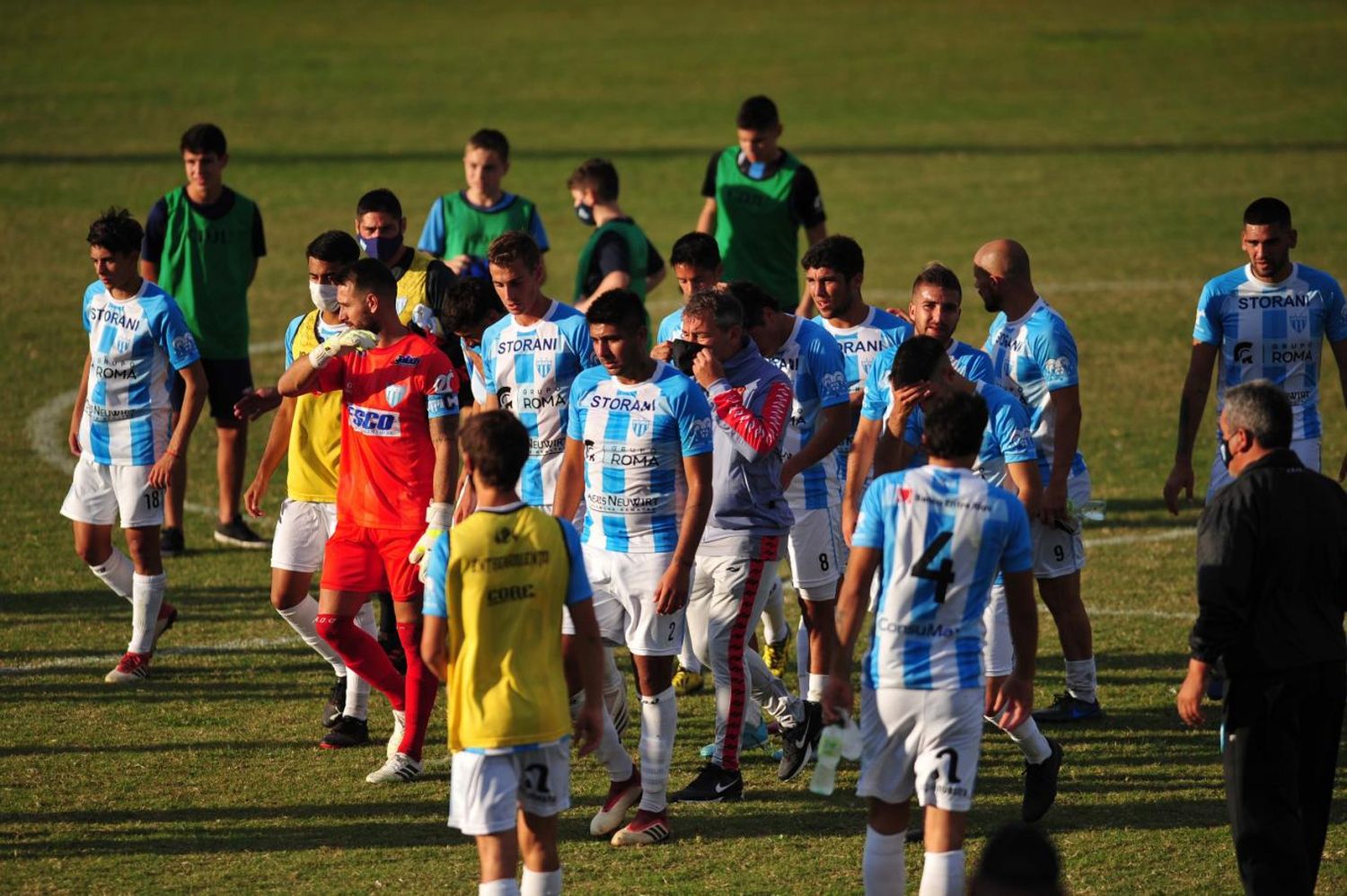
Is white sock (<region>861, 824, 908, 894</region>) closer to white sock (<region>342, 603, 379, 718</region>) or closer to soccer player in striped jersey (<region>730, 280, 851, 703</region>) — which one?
soccer player in striped jersey (<region>730, 280, 851, 703</region>)

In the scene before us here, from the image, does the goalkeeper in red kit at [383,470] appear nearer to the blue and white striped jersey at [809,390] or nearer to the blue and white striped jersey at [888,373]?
the blue and white striped jersey at [809,390]

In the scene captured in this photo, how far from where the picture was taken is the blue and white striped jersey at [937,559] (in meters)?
6.27

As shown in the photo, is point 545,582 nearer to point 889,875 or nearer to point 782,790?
point 889,875

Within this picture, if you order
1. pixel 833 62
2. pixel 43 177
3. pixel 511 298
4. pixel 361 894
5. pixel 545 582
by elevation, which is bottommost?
pixel 361 894

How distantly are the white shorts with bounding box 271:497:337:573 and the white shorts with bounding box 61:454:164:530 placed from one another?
1.25m

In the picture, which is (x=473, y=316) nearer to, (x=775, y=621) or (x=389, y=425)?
(x=389, y=425)

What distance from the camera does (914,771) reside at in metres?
6.36

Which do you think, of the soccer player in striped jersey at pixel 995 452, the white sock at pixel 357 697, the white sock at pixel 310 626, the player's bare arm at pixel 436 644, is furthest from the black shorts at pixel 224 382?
the player's bare arm at pixel 436 644

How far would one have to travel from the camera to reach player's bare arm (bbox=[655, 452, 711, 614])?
303 inches

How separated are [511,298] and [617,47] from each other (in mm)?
40413

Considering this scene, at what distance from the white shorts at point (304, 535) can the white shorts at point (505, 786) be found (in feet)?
10.5

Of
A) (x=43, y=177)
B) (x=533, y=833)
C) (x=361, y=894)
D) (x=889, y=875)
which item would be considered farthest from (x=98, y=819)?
(x=43, y=177)

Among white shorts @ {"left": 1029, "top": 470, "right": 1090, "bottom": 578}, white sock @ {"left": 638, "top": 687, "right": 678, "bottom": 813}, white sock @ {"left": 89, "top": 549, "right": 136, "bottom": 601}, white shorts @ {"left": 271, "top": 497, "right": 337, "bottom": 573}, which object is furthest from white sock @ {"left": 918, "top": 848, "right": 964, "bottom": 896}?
white sock @ {"left": 89, "top": 549, "right": 136, "bottom": 601}

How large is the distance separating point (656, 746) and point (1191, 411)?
3.84 meters
